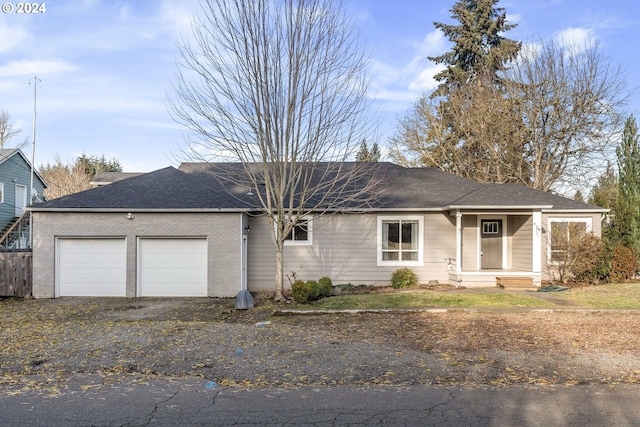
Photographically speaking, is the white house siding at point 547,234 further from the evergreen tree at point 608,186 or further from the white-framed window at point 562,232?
the evergreen tree at point 608,186

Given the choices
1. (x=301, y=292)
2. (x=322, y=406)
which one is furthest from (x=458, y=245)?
(x=322, y=406)

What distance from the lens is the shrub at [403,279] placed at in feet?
47.4

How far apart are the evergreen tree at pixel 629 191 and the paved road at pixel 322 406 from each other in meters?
14.2

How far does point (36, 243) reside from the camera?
13.8m

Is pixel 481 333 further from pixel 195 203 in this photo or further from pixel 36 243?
pixel 36 243

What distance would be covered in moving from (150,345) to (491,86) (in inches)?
981

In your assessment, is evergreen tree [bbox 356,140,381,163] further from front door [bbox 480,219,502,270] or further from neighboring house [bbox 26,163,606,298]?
front door [bbox 480,219,502,270]

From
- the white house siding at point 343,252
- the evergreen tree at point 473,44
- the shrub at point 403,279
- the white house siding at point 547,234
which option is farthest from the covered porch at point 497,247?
the evergreen tree at point 473,44

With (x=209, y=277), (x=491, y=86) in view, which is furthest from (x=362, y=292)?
(x=491, y=86)

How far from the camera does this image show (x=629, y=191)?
17859mm

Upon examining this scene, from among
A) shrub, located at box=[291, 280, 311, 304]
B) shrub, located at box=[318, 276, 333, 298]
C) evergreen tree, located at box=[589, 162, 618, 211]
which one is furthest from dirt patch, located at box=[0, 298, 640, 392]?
evergreen tree, located at box=[589, 162, 618, 211]

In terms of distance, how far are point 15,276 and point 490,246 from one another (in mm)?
15285

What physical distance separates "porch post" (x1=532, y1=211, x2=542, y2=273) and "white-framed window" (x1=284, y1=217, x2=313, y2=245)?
276 inches

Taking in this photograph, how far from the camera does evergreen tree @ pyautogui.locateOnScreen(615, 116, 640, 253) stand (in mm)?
16969
